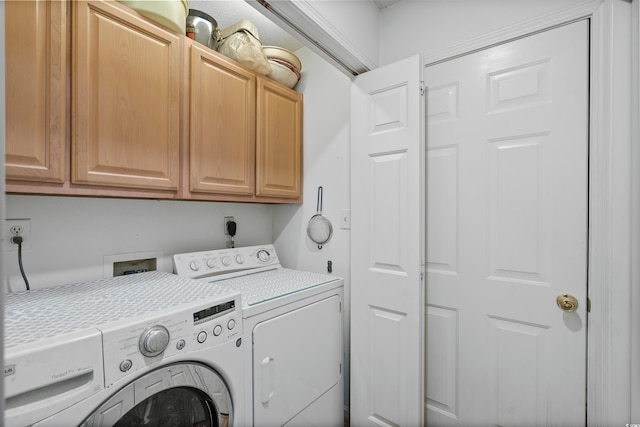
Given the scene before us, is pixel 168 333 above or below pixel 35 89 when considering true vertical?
below

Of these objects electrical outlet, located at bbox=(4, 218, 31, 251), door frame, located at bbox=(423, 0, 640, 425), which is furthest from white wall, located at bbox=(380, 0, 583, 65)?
electrical outlet, located at bbox=(4, 218, 31, 251)

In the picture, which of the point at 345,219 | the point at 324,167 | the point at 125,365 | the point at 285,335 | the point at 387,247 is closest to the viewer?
the point at 125,365

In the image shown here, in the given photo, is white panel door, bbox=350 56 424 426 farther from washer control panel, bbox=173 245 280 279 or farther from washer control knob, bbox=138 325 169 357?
washer control knob, bbox=138 325 169 357

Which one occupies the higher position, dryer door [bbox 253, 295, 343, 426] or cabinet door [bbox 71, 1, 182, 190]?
cabinet door [bbox 71, 1, 182, 190]

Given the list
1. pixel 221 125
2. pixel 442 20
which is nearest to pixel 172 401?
pixel 221 125

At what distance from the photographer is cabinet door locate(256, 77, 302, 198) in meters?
1.77

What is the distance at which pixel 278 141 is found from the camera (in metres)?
1.90

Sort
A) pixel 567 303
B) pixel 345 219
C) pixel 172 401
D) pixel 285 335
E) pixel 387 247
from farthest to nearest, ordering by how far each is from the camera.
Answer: pixel 345 219
pixel 387 247
pixel 285 335
pixel 567 303
pixel 172 401

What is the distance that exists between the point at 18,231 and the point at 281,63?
1615 millimetres

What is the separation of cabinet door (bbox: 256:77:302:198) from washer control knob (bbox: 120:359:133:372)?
3.59 ft

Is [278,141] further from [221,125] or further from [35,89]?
Result: [35,89]

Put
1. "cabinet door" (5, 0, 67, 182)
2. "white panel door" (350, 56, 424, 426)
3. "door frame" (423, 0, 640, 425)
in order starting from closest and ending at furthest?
"cabinet door" (5, 0, 67, 182) → "door frame" (423, 0, 640, 425) → "white panel door" (350, 56, 424, 426)

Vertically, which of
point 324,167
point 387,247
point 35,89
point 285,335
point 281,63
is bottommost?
point 285,335

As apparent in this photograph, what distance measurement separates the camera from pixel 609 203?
1108 millimetres
